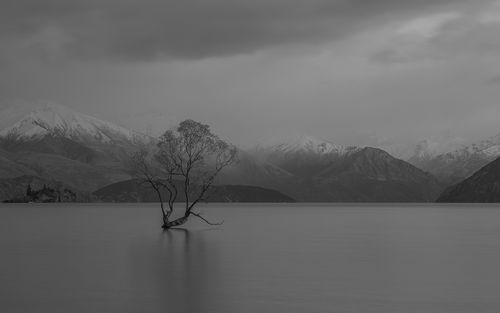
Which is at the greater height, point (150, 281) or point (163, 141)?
point (163, 141)

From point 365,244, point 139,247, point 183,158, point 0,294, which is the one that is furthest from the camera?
point 183,158

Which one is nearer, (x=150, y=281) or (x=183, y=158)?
(x=150, y=281)

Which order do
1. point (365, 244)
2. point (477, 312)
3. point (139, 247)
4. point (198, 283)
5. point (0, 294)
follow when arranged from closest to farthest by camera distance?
point (477, 312)
point (0, 294)
point (198, 283)
point (139, 247)
point (365, 244)

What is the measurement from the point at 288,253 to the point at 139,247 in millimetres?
18669

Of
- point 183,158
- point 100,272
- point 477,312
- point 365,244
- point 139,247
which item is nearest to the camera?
point 477,312

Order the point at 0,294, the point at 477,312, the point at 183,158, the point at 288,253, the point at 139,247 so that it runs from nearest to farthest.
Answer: the point at 477,312
the point at 0,294
the point at 288,253
the point at 139,247
the point at 183,158

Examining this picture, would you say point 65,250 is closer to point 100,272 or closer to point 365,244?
point 100,272

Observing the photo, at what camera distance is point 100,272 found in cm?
5809

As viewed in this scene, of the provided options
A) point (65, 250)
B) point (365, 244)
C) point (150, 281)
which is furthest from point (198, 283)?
point (365, 244)

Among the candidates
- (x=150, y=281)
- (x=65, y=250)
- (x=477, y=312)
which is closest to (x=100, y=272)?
(x=150, y=281)

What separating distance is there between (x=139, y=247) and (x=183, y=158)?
37.9m

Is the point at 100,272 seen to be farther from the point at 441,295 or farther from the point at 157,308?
the point at 441,295

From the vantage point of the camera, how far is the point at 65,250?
81.5m

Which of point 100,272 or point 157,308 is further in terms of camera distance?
point 100,272
